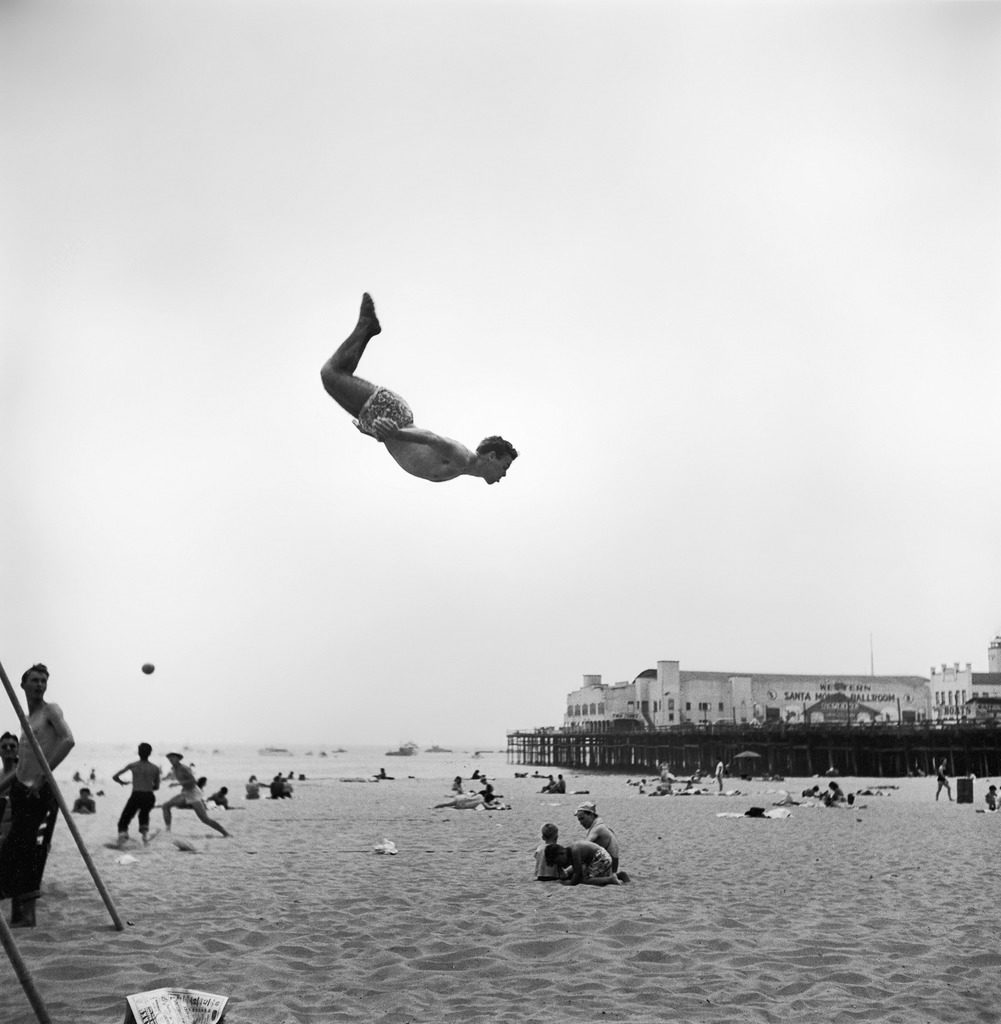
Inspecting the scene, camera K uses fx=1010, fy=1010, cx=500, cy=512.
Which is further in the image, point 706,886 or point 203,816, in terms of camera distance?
point 203,816

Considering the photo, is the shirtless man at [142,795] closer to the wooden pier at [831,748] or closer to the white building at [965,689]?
the wooden pier at [831,748]

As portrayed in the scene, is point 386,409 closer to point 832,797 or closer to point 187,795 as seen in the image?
point 187,795

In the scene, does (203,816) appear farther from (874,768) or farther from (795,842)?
(874,768)

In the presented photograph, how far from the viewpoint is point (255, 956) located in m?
4.57

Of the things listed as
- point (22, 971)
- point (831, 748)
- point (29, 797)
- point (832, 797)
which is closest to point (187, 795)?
point (29, 797)

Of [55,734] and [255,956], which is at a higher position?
[55,734]

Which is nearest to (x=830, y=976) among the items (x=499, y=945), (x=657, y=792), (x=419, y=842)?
(x=499, y=945)

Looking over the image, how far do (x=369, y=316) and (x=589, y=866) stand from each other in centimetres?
508

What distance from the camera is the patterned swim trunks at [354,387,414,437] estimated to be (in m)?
2.63

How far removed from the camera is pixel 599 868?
6.80 metres

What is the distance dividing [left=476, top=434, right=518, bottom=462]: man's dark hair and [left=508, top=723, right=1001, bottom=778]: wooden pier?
30.7m

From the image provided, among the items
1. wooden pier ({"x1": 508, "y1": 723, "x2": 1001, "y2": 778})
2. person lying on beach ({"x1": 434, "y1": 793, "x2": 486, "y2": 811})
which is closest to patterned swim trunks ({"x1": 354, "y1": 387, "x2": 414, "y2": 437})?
person lying on beach ({"x1": 434, "y1": 793, "x2": 486, "y2": 811})

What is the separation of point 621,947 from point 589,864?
2011 millimetres

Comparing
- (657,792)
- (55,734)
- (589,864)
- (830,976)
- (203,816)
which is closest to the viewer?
(830,976)
